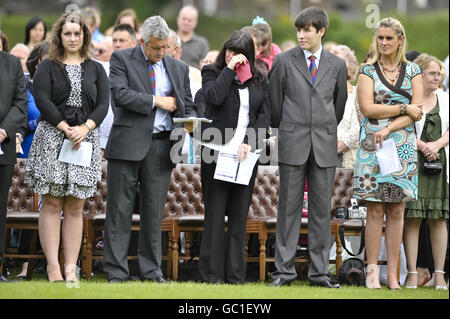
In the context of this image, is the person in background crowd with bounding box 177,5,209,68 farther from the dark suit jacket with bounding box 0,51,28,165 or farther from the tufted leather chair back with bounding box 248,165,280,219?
the dark suit jacket with bounding box 0,51,28,165

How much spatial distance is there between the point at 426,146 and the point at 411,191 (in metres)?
1.00

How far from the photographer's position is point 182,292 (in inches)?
308

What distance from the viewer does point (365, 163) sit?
9.16m

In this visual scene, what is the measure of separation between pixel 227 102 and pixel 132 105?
894 mm

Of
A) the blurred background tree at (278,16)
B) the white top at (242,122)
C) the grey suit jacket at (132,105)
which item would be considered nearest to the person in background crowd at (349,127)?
the white top at (242,122)

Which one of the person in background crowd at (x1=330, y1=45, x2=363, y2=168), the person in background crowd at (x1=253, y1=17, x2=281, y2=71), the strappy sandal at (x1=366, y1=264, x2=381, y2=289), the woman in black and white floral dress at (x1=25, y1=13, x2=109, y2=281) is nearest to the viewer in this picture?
the woman in black and white floral dress at (x1=25, y1=13, x2=109, y2=281)

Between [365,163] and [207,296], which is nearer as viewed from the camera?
[207,296]

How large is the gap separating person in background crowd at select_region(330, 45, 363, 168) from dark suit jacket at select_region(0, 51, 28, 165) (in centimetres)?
392

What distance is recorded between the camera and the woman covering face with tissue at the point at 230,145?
900 centimetres

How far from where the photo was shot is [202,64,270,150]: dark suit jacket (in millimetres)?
8875

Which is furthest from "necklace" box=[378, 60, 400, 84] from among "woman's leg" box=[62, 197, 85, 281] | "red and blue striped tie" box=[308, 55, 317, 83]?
"woman's leg" box=[62, 197, 85, 281]

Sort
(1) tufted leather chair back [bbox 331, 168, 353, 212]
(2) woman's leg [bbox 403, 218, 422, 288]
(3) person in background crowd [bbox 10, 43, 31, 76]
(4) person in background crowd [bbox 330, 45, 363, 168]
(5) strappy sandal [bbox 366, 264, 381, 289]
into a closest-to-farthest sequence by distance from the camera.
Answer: (5) strappy sandal [bbox 366, 264, 381, 289]
(2) woman's leg [bbox 403, 218, 422, 288]
(1) tufted leather chair back [bbox 331, 168, 353, 212]
(4) person in background crowd [bbox 330, 45, 363, 168]
(3) person in background crowd [bbox 10, 43, 31, 76]
